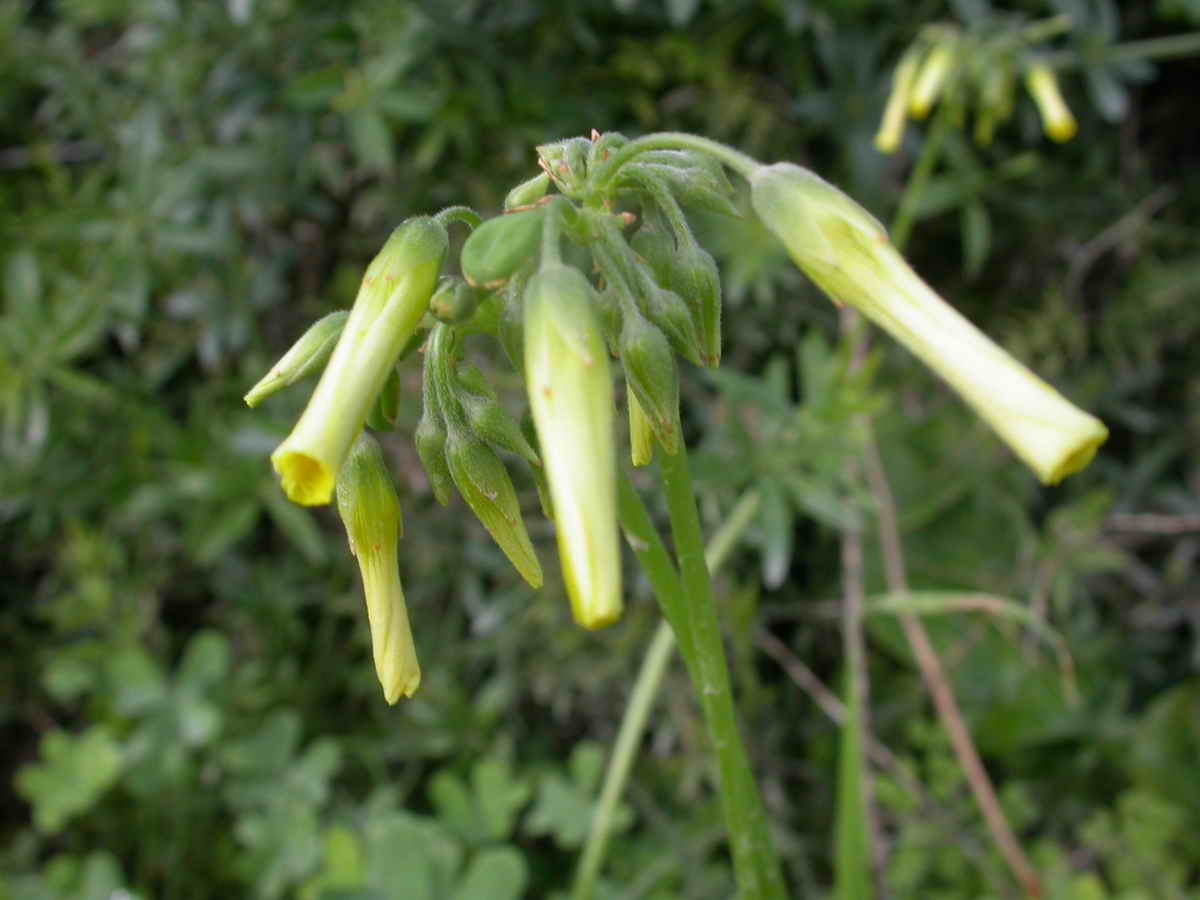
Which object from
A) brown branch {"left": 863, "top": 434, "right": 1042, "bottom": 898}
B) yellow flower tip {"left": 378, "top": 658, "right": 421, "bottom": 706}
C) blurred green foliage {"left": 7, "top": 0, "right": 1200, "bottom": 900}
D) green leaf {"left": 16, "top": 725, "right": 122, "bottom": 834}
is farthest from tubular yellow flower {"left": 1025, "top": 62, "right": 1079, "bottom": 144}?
green leaf {"left": 16, "top": 725, "right": 122, "bottom": 834}

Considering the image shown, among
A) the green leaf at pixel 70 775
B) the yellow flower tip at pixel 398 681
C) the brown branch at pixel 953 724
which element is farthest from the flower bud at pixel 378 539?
the green leaf at pixel 70 775

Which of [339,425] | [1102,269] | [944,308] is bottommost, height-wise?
[1102,269]

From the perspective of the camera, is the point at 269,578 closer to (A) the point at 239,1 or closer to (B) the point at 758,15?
(A) the point at 239,1

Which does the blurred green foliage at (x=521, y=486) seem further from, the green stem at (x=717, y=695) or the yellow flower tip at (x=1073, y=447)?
the yellow flower tip at (x=1073, y=447)

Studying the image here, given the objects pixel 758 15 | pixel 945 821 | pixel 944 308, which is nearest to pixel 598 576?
pixel 944 308

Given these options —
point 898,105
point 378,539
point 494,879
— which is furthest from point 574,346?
point 898,105

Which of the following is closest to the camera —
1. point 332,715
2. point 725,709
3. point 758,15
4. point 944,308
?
point 944,308

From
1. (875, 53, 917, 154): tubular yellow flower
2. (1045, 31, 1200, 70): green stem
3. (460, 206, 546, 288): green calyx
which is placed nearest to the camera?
(460, 206, 546, 288): green calyx

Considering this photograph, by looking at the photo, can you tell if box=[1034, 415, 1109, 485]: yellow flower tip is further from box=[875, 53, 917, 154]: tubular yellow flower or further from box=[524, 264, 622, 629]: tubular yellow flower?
box=[875, 53, 917, 154]: tubular yellow flower
